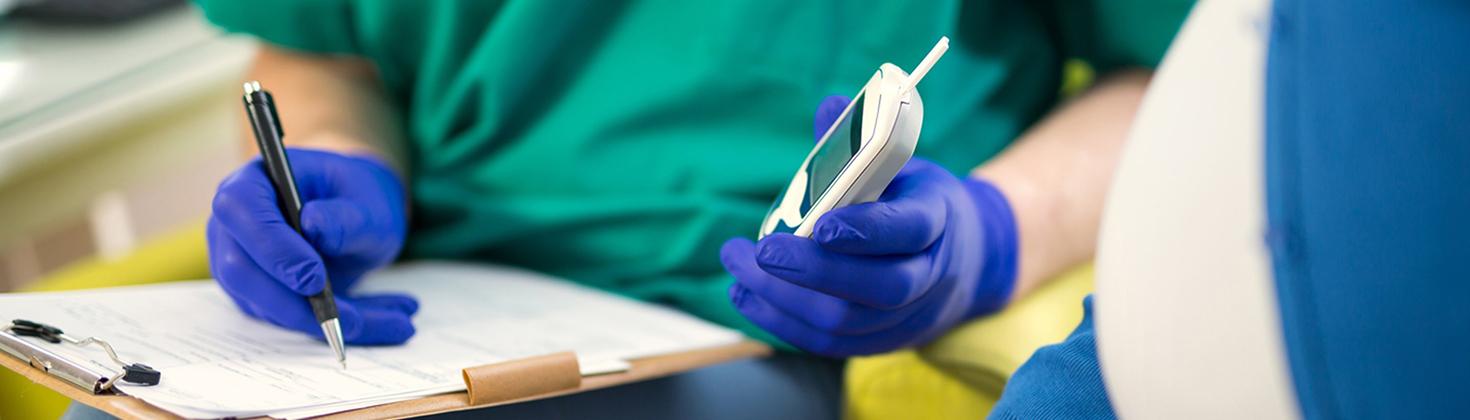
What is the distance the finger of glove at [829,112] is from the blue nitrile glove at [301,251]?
0.20 m

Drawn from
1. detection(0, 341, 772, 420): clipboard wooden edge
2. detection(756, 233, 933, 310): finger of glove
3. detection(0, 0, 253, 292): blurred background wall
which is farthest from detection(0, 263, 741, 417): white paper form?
detection(0, 0, 253, 292): blurred background wall

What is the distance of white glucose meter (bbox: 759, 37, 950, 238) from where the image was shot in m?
0.44

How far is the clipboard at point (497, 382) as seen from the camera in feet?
1.42

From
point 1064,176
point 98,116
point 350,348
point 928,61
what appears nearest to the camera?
point 928,61

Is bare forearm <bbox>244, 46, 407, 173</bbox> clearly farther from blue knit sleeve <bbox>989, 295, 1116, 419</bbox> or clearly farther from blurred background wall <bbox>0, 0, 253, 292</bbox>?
blue knit sleeve <bbox>989, 295, 1116, 419</bbox>

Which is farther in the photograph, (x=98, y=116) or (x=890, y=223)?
(x=98, y=116)

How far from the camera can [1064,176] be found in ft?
2.16

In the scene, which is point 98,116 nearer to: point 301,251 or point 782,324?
point 301,251

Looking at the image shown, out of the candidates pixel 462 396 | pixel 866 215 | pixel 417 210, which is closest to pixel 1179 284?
pixel 866 215

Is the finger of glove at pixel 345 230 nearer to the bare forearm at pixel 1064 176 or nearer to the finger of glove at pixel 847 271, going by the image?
the finger of glove at pixel 847 271

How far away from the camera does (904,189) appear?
519 millimetres

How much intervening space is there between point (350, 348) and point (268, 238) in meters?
0.06

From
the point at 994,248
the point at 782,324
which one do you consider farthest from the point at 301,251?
the point at 994,248

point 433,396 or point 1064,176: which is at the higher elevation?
point 1064,176
